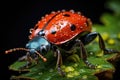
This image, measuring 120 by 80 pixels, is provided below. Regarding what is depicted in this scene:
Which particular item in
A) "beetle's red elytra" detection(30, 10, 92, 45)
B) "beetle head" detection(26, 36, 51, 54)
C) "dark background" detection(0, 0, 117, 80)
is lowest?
"beetle head" detection(26, 36, 51, 54)

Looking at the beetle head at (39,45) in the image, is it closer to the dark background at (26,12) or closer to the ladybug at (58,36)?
the ladybug at (58,36)

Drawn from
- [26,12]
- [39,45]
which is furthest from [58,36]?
[26,12]

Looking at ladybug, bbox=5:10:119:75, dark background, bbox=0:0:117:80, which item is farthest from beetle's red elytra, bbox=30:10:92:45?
dark background, bbox=0:0:117:80

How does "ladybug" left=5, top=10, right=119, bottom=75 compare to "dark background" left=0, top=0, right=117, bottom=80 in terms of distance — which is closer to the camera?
"ladybug" left=5, top=10, right=119, bottom=75

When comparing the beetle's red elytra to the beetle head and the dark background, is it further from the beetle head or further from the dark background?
the dark background

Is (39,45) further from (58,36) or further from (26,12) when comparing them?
(26,12)

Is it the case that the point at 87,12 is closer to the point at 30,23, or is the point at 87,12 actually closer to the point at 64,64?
the point at 30,23

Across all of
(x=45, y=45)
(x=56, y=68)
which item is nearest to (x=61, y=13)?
(x=45, y=45)

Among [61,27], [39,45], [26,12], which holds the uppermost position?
[26,12]
